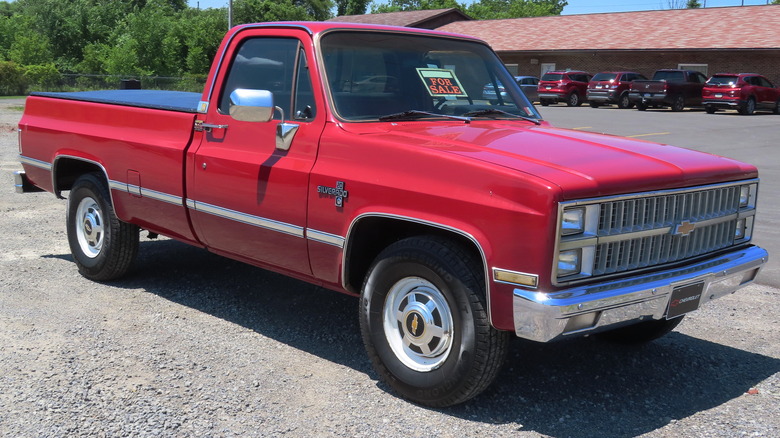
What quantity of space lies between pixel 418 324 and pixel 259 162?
4.77 ft

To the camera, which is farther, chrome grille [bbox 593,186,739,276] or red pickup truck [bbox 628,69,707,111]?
red pickup truck [bbox 628,69,707,111]

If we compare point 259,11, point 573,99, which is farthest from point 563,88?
point 259,11

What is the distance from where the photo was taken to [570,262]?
12.6 feet

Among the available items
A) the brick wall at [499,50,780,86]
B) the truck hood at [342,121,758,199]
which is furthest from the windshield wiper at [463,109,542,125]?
the brick wall at [499,50,780,86]

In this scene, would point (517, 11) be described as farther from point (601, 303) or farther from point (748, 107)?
point (601, 303)

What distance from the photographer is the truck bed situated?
6.05m

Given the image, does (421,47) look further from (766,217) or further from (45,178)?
(766,217)

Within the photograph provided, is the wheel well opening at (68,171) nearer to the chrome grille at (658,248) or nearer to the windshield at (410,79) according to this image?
the windshield at (410,79)

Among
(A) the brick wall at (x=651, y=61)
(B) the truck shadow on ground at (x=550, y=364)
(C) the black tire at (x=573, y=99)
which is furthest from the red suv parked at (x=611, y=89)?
(B) the truck shadow on ground at (x=550, y=364)

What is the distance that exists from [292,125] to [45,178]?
305cm

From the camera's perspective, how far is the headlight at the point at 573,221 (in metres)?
3.75

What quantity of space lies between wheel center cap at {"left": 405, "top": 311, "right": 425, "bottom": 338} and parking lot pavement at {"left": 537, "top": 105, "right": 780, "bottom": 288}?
4177 millimetres

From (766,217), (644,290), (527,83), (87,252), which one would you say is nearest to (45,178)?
→ (87,252)

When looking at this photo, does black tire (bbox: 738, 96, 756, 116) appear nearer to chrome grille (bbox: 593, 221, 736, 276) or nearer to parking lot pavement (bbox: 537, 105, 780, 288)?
parking lot pavement (bbox: 537, 105, 780, 288)
